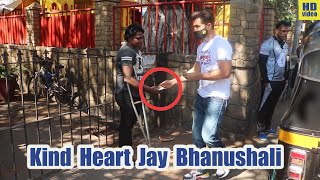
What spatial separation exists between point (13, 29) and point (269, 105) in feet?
32.2

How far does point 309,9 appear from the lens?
6.39 m

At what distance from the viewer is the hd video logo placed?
630 cm

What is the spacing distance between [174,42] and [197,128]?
3.09 meters

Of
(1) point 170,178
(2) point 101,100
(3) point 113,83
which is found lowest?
(1) point 170,178

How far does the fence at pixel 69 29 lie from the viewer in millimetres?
8148

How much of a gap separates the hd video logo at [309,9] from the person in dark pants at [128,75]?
379cm

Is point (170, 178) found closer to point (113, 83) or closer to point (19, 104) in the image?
point (113, 83)

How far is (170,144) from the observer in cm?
547

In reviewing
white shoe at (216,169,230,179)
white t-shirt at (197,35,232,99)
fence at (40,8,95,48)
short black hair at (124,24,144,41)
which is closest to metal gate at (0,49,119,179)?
fence at (40,8,95,48)

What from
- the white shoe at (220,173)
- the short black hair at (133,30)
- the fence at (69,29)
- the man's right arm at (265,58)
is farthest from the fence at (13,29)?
the white shoe at (220,173)

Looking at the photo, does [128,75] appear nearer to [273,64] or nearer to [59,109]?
[59,109]

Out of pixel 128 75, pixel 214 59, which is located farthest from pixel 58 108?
pixel 214 59

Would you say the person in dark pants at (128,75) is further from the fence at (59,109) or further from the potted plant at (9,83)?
the potted plant at (9,83)

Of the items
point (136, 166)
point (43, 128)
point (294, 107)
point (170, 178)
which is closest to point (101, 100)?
point (43, 128)
